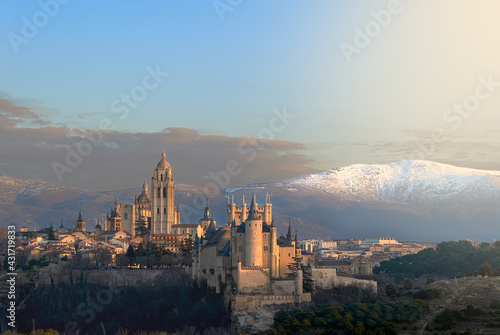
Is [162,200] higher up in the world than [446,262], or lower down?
higher up

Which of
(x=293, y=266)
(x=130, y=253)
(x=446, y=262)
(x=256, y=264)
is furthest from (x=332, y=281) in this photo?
(x=446, y=262)

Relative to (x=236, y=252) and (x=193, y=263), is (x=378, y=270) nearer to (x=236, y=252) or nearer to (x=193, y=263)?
(x=193, y=263)

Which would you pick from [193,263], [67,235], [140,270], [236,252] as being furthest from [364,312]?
[67,235]

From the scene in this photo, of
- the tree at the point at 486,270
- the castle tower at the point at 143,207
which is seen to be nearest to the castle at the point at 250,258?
the tree at the point at 486,270

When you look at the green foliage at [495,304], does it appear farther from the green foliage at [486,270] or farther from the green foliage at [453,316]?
the green foliage at [486,270]

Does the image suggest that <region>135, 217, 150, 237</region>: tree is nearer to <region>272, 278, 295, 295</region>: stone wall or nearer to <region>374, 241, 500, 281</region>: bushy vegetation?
<region>374, 241, 500, 281</region>: bushy vegetation

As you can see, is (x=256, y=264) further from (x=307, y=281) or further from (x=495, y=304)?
(x=495, y=304)

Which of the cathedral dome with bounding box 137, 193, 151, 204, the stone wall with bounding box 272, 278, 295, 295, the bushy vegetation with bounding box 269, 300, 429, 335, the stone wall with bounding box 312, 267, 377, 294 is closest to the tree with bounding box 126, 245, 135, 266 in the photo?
the stone wall with bounding box 312, 267, 377, 294

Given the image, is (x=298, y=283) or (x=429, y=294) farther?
(x=429, y=294)
